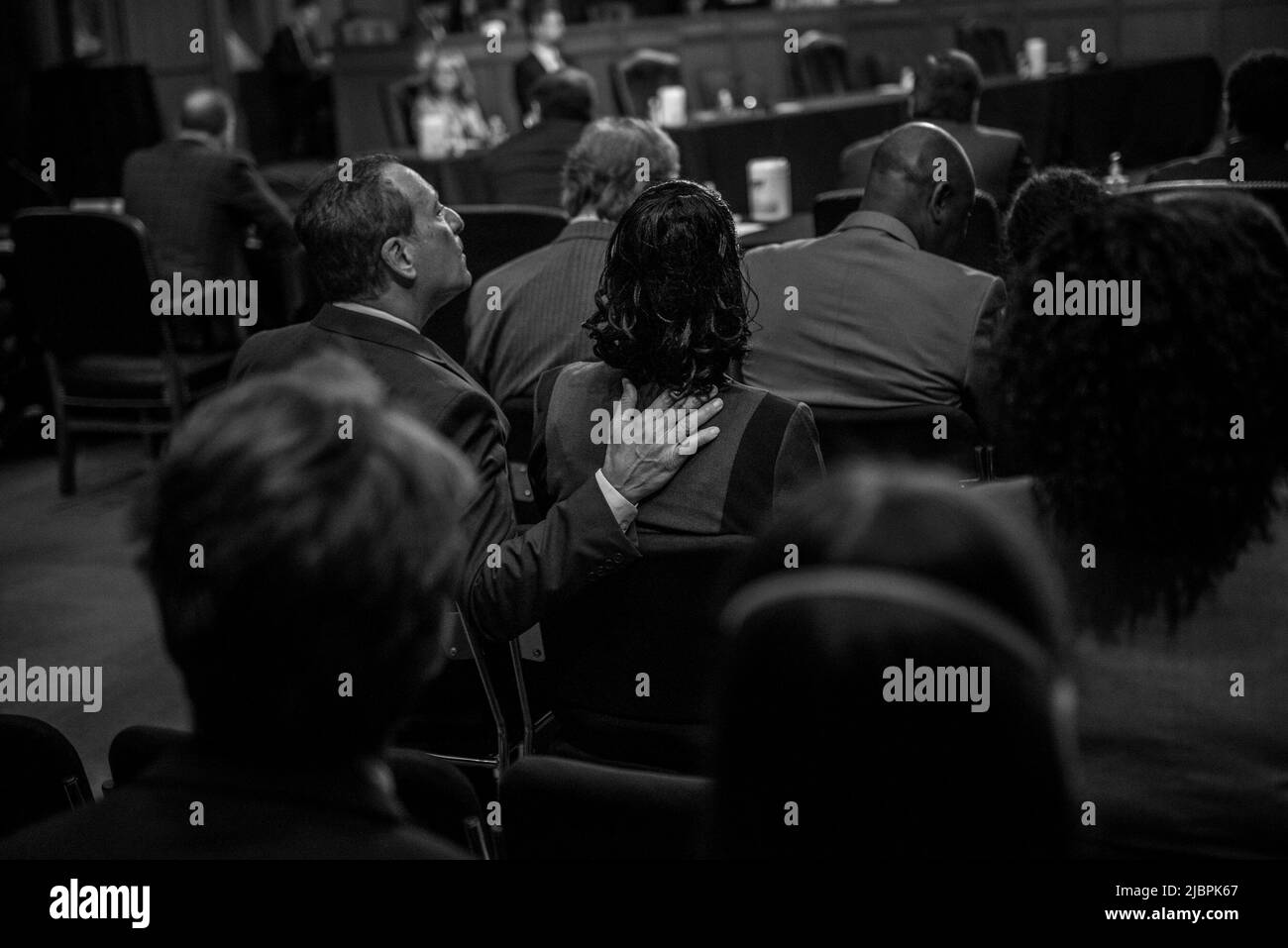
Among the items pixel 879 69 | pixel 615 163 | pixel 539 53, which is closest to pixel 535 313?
pixel 615 163

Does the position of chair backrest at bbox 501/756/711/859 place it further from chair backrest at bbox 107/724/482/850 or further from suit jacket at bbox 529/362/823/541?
suit jacket at bbox 529/362/823/541

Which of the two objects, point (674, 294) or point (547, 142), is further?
point (547, 142)

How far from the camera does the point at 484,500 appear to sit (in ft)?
5.38

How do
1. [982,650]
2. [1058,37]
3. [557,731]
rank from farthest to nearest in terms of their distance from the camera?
[1058,37]
[557,731]
[982,650]

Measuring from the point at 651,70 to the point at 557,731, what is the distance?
21.5 ft

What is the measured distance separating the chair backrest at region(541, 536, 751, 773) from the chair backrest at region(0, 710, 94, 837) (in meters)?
0.59

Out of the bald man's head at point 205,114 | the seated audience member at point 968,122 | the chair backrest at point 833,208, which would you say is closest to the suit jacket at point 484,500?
the chair backrest at point 833,208

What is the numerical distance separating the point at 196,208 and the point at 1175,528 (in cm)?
409

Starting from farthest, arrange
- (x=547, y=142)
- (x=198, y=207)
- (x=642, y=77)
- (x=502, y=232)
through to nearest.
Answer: (x=642, y=77), (x=547, y=142), (x=198, y=207), (x=502, y=232)

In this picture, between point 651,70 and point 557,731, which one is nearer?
point 557,731

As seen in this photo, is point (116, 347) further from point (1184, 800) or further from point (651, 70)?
point (651, 70)

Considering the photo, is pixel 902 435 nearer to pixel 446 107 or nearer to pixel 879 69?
pixel 446 107

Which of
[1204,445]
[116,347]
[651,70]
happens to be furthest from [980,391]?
[651,70]

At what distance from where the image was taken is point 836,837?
0.58m
